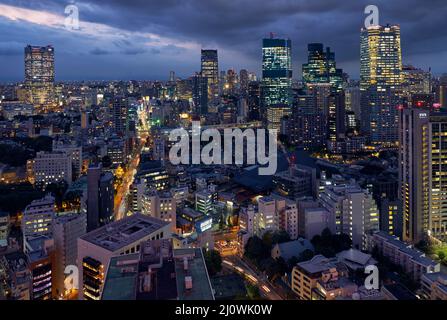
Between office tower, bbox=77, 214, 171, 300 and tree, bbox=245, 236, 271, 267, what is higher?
office tower, bbox=77, 214, 171, 300

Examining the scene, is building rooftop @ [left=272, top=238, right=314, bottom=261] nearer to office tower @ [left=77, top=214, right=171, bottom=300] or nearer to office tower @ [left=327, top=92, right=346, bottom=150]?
office tower @ [left=77, top=214, right=171, bottom=300]

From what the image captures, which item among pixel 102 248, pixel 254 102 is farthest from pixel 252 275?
pixel 254 102

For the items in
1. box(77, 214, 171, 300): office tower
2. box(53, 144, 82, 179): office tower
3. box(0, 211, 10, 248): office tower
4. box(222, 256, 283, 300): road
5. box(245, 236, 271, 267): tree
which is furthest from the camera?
box(53, 144, 82, 179): office tower

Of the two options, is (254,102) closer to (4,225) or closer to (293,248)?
(4,225)

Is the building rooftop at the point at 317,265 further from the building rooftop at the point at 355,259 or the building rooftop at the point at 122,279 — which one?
the building rooftop at the point at 122,279

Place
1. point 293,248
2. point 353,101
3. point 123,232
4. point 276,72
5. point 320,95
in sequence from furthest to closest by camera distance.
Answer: point 276,72 < point 353,101 < point 320,95 < point 293,248 < point 123,232

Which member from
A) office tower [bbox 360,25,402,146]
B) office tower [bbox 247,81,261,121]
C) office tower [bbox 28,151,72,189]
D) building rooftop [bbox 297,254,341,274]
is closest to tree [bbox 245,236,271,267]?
building rooftop [bbox 297,254,341,274]

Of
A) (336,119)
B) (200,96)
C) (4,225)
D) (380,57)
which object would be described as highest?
(380,57)

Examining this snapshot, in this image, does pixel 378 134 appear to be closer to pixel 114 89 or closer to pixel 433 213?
pixel 433 213

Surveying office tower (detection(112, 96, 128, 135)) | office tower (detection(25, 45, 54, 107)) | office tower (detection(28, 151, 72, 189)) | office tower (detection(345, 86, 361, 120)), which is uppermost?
office tower (detection(25, 45, 54, 107))
